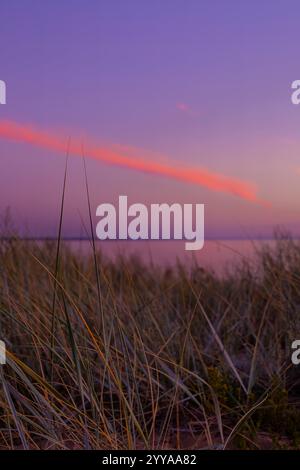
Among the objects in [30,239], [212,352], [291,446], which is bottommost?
[291,446]

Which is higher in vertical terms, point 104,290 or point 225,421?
point 104,290

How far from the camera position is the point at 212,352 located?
334cm

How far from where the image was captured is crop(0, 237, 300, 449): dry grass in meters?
2.29

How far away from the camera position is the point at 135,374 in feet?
9.00

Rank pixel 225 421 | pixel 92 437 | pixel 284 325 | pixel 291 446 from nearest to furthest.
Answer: pixel 92 437 < pixel 291 446 < pixel 225 421 < pixel 284 325

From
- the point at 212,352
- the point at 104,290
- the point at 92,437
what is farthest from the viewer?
the point at 104,290

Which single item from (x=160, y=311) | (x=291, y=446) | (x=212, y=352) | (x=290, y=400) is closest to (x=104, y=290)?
(x=160, y=311)

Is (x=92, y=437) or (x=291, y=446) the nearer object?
(x=92, y=437)

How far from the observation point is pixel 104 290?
405 cm

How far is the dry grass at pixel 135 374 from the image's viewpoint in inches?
90.1

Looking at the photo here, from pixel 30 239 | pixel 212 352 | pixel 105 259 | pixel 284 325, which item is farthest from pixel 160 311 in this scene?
pixel 105 259

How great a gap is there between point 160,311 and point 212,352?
1.46 ft
